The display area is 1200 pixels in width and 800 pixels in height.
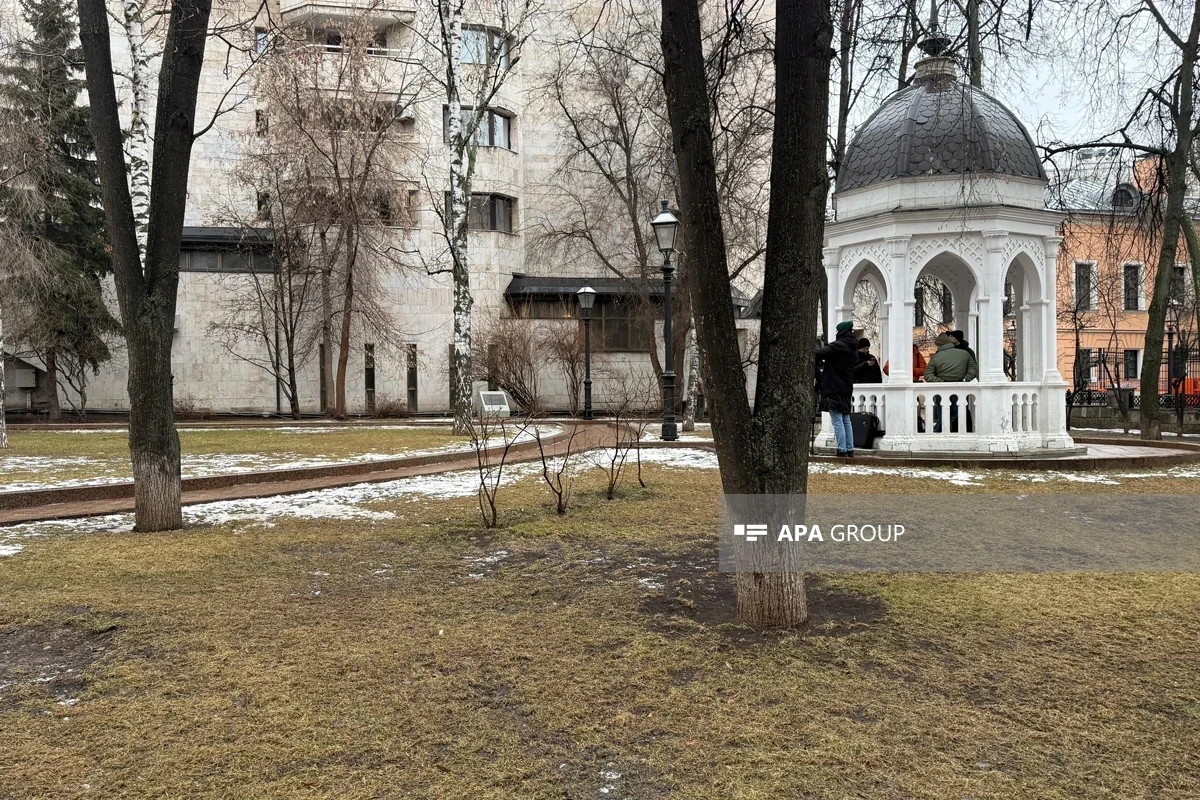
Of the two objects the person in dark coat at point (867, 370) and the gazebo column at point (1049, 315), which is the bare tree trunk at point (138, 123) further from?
the gazebo column at point (1049, 315)

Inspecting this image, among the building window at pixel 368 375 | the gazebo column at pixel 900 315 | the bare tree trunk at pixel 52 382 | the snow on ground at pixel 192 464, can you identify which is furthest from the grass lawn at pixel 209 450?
the building window at pixel 368 375

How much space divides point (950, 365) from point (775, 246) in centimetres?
1055

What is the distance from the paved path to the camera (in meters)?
8.70

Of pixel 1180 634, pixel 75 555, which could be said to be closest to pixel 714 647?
pixel 1180 634

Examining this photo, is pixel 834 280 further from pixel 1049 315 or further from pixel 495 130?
pixel 495 130

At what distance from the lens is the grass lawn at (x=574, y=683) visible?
2.92 meters

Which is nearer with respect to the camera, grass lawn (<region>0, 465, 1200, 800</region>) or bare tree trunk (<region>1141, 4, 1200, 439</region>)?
grass lawn (<region>0, 465, 1200, 800</region>)

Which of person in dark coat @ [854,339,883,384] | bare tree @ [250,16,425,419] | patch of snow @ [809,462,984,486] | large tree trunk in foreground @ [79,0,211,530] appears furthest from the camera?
bare tree @ [250,16,425,419]

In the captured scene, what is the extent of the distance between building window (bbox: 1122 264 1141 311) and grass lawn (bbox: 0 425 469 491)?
108 ft

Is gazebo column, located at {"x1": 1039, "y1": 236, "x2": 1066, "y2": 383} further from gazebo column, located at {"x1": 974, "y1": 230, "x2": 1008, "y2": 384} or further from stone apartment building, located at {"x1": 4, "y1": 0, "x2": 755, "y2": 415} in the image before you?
stone apartment building, located at {"x1": 4, "y1": 0, "x2": 755, "y2": 415}

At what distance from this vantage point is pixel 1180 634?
446cm

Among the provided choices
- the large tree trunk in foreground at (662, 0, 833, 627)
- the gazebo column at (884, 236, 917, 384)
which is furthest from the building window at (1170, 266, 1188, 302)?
the large tree trunk in foreground at (662, 0, 833, 627)

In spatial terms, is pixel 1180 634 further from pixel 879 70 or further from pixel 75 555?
pixel 75 555

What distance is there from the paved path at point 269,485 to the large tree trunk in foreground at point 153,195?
6.29 feet
